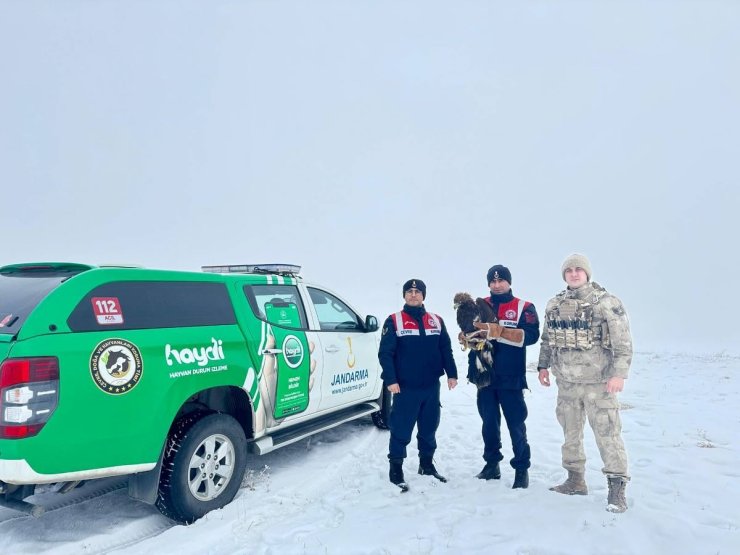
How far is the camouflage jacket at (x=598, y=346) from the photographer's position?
381cm

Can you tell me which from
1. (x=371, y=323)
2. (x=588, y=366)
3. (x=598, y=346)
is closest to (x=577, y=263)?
(x=598, y=346)

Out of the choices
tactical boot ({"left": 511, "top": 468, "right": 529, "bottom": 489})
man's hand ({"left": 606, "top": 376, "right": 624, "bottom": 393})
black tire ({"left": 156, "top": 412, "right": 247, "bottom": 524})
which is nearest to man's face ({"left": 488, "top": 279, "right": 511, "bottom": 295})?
man's hand ({"left": 606, "top": 376, "right": 624, "bottom": 393})

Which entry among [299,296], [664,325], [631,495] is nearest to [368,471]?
[299,296]

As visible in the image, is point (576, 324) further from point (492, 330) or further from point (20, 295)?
point (20, 295)

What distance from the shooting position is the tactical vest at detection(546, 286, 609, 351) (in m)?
3.96

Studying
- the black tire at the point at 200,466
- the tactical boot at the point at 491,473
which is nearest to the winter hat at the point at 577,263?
the tactical boot at the point at 491,473

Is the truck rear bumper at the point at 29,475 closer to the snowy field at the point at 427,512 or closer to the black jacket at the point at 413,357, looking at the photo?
the snowy field at the point at 427,512

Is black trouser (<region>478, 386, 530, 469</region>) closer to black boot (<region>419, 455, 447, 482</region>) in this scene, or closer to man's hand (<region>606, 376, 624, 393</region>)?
black boot (<region>419, 455, 447, 482</region>)

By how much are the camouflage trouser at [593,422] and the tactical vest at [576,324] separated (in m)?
0.35

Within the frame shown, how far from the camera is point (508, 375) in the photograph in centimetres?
439

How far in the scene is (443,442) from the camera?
19.2 feet

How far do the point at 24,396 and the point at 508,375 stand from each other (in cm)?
361

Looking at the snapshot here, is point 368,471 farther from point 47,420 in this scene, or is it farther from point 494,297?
point 47,420

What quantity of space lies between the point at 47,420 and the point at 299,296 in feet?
8.52
